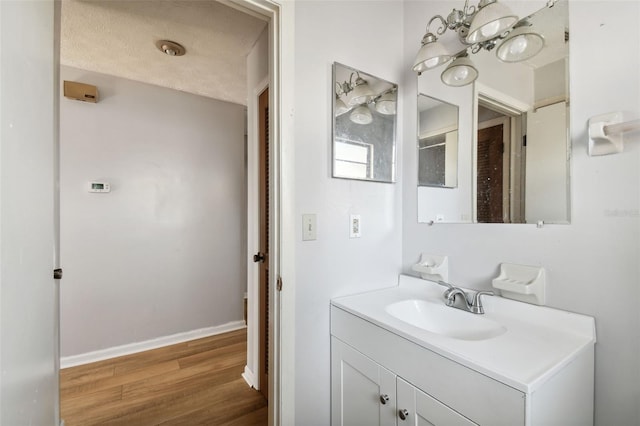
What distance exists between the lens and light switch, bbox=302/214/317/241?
47.7 inches

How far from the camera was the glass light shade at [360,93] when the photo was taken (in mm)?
1333

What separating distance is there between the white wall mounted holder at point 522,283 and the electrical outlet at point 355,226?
0.62 meters

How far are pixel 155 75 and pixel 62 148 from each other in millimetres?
957

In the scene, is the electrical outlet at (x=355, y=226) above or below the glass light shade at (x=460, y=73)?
below

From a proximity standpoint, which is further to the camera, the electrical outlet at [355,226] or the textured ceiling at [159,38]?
the textured ceiling at [159,38]

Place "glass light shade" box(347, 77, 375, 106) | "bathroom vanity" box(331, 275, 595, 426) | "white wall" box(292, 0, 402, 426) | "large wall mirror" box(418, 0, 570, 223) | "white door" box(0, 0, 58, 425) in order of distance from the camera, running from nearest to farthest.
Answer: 1. "white door" box(0, 0, 58, 425)
2. "bathroom vanity" box(331, 275, 595, 426)
3. "large wall mirror" box(418, 0, 570, 223)
4. "white wall" box(292, 0, 402, 426)
5. "glass light shade" box(347, 77, 375, 106)

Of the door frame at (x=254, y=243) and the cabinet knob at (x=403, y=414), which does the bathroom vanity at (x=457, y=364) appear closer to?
the cabinet knob at (x=403, y=414)

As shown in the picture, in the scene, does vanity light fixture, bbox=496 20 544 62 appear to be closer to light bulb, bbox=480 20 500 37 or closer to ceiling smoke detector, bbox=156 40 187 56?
light bulb, bbox=480 20 500 37

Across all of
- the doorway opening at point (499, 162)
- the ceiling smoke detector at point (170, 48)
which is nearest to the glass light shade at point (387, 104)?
the doorway opening at point (499, 162)

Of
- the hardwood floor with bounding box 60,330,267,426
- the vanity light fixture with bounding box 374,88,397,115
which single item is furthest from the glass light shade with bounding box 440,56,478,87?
the hardwood floor with bounding box 60,330,267,426

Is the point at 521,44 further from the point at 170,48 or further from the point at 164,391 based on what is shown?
the point at 164,391

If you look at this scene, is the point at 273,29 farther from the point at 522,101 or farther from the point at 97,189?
the point at 97,189

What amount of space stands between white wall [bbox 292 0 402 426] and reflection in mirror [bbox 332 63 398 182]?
45 mm

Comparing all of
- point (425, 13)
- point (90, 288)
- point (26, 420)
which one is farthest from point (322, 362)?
point (90, 288)
